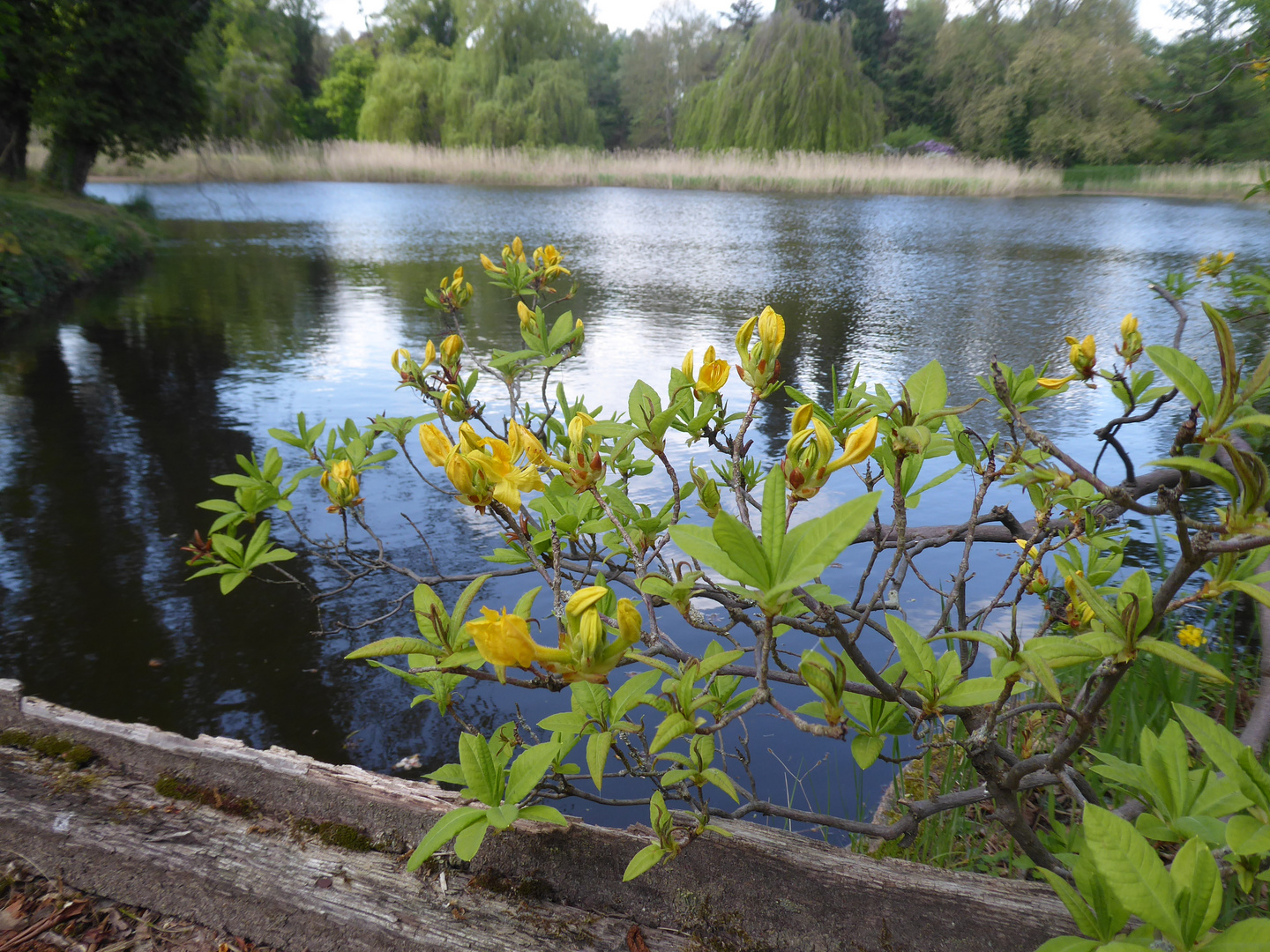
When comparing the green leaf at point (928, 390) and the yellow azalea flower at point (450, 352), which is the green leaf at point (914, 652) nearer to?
the green leaf at point (928, 390)

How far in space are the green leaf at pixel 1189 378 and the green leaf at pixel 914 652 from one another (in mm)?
256

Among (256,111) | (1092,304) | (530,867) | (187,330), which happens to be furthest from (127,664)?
(256,111)

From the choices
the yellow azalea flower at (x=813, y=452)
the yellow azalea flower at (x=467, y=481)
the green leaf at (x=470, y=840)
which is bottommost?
the green leaf at (x=470, y=840)

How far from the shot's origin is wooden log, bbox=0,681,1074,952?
75 cm

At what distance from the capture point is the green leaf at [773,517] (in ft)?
1.47

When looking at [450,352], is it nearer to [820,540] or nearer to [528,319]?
[528,319]

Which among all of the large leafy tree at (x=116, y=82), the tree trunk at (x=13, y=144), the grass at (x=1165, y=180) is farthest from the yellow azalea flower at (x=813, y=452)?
the grass at (x=1165, y=180)

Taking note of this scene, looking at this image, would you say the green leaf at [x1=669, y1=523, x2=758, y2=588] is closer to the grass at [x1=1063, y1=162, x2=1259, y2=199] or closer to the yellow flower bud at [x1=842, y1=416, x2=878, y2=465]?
the yellow flower bud at [x1=842, y1=416, x2=878, y2=465]

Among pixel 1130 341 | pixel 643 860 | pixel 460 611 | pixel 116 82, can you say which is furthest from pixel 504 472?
pixel 116 82

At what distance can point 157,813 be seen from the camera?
0.93 metres

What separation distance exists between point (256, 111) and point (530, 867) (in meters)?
17.8

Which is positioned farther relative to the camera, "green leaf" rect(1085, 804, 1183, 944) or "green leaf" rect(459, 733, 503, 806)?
"green leaf" rect(459, 733, 503, 806)

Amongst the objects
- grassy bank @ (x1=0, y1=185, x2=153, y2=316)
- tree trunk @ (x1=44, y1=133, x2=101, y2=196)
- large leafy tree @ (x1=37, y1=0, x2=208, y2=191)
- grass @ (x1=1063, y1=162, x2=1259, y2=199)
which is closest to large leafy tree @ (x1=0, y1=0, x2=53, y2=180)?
large leafy tree @ (x1=37, y1=0, x2=208, y2=191)

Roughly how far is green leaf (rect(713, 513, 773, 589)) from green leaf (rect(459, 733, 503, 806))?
368mm
